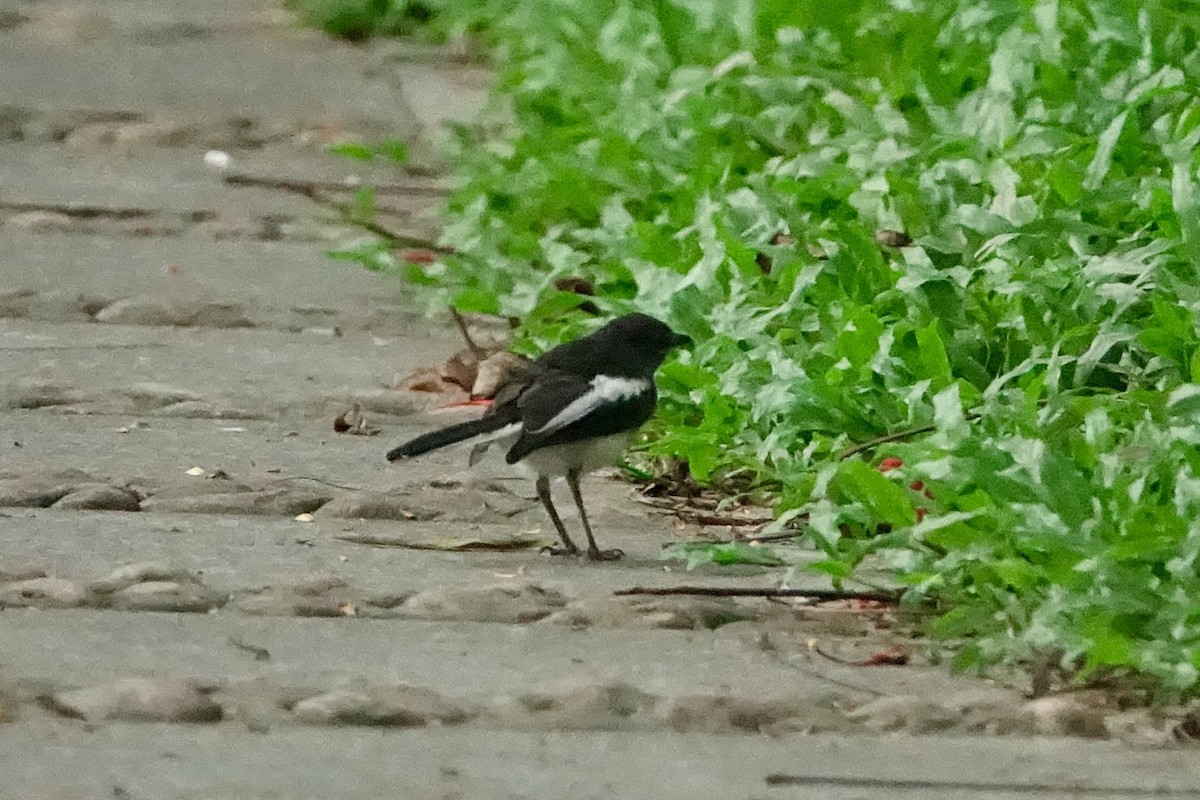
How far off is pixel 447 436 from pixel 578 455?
23 centimetres

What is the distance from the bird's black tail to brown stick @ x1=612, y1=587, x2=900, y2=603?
68 centimetres

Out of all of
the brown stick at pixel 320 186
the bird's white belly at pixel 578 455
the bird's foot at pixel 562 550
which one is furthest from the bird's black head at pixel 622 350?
the brown stick at pixel 320 186

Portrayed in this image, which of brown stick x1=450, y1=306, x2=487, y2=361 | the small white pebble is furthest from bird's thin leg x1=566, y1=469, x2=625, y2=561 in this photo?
the small white pebble

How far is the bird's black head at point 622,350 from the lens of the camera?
13.3ft

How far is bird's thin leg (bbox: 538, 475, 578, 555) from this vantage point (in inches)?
145

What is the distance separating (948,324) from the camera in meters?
4.30

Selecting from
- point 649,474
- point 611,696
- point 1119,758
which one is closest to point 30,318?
point 649,474

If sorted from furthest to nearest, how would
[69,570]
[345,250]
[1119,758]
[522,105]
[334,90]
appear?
[334,90] → [522,105] → [345,250] → [69,570] → [1119,758]

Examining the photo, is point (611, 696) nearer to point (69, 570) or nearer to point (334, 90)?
point (69, 570)

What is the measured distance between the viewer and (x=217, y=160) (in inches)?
280

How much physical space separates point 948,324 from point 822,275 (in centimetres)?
39

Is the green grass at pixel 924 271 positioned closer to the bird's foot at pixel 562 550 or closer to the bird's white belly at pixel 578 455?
the bird's white belly at pixel 578 455

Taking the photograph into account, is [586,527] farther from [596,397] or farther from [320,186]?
[320,186]

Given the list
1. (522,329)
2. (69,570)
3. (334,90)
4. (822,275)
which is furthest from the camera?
(334,90)
